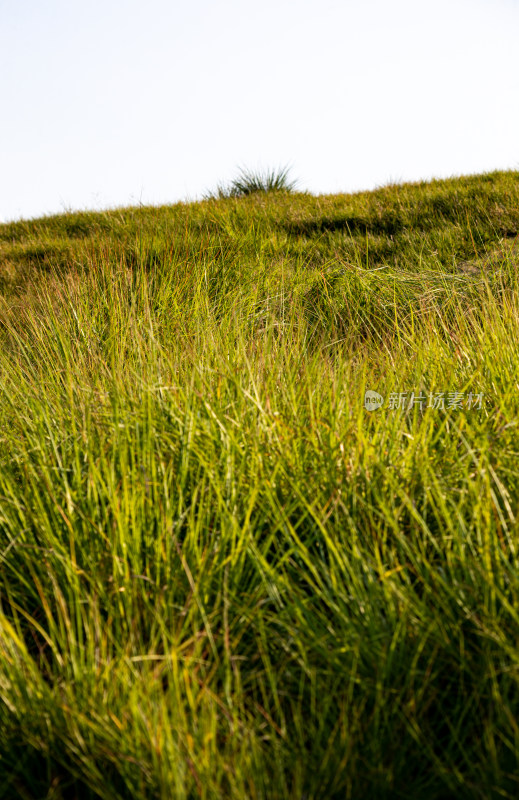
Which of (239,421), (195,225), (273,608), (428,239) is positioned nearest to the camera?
(273,608)

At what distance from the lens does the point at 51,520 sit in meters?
1.96

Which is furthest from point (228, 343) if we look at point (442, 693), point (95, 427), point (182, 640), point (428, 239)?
point (428, 239)

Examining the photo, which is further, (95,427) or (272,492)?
(95,427)

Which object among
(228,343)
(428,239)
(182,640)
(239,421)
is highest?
(428,239)

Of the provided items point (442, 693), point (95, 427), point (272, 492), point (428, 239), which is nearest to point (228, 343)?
point (95, 427)

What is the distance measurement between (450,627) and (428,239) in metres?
4.61

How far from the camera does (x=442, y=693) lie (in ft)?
4.94

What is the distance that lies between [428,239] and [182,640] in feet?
15.6

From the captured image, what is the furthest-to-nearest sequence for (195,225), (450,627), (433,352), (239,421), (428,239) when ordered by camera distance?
(195,225)
(428,239)
(433,352)
(239,421)
(450,627)

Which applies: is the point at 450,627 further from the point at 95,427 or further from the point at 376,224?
the point at 376,224

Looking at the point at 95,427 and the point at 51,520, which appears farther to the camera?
the point at 95,427

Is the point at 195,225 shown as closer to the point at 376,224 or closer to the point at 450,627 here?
the point at 376,224

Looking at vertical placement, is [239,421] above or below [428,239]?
below

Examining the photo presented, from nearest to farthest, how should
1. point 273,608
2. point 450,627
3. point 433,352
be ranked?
point 450,627
point 273,608
point 433,352
